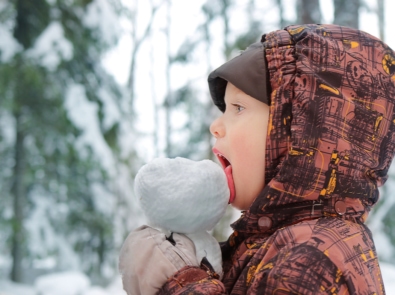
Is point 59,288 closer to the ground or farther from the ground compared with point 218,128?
closer to the ground

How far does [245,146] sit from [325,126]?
153 millimetres

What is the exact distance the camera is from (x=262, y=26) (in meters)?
3.40

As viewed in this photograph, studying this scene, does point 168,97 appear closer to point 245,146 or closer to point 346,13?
point 346,13

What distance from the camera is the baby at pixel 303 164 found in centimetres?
65

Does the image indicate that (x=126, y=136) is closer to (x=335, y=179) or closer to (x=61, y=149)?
(x=61, y=149)

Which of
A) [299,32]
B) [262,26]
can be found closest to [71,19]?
[262,26]

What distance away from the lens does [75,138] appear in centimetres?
329

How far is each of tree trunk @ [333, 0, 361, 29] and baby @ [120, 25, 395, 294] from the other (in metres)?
1.71

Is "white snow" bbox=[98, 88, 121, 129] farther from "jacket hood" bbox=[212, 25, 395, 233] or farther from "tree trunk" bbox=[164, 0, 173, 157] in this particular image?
"jacket hood" bbox=[212, 25, 395, 233]

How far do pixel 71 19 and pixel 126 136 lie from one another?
106 centimetres

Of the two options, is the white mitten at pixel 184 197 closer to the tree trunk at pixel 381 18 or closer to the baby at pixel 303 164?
the baby at pixel 303 164

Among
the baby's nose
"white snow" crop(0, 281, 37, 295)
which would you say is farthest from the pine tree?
the baby's nose

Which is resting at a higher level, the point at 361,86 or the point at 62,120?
the point at 361,86

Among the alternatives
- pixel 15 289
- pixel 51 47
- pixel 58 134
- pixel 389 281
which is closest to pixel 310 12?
pixel 389 281
